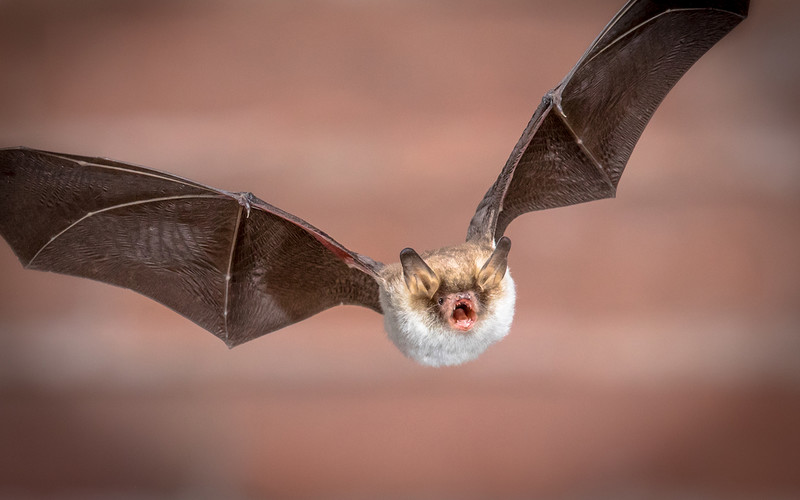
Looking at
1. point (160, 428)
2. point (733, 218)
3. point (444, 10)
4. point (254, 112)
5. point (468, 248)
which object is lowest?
point (468, 248)

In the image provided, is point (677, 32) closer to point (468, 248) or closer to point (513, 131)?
point (468, 248)

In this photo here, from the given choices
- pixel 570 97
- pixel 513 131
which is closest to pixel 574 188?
pixel 570 97

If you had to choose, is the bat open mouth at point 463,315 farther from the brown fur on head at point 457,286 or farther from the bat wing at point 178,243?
the bat wing at point 178,243

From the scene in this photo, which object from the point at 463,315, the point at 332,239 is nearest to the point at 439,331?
the point at 463,315

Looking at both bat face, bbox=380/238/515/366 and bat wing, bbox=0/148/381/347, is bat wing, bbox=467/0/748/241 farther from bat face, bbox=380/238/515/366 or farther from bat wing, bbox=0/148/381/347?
bat wing, bbox=0/148/381/347

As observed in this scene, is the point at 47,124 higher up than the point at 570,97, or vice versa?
the point at 47,124

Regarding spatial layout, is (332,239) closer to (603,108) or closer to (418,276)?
(418,276)

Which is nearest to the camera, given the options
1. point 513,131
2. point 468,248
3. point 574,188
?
point 468,248
